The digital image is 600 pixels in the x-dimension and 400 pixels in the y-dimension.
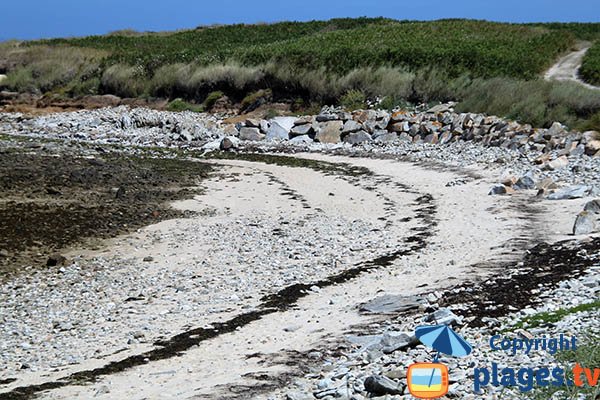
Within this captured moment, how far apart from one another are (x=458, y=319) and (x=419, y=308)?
128cm

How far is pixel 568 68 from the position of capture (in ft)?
146

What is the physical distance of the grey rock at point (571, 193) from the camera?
1912cm

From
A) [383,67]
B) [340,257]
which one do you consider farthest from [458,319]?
[383,67]

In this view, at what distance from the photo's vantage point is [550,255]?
13.9 m

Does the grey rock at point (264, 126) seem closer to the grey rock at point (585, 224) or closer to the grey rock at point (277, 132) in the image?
the grey rock at point (277, 132)

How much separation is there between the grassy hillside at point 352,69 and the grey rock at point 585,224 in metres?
13.8

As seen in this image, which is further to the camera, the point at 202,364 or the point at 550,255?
the point at 550,255

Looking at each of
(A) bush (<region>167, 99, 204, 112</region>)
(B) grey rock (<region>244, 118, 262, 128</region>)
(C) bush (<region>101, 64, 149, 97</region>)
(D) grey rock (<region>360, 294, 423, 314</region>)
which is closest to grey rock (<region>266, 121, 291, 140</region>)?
(B) grey rock (<region>244, 118, 262, 128</region>)

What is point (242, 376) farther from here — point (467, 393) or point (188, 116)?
point (188, 116)

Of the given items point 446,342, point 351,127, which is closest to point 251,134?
point 351,127

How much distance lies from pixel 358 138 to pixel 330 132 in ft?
4.96

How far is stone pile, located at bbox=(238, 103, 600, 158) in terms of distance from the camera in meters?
27.1

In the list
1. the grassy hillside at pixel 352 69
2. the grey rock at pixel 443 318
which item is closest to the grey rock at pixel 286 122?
the grassy hillside at pixel 352 69

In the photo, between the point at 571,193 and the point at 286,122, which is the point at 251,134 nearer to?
the point at 286,122
